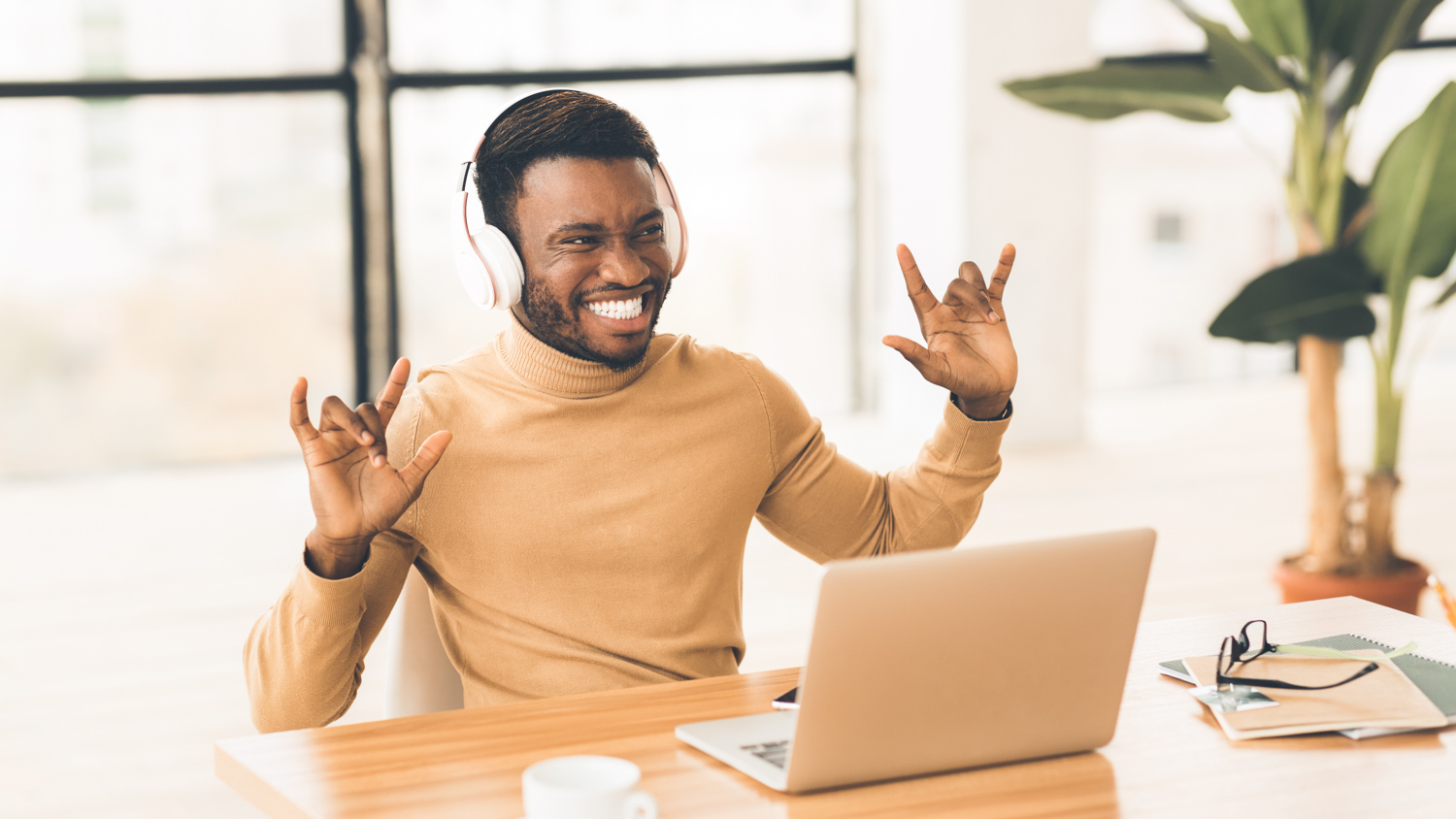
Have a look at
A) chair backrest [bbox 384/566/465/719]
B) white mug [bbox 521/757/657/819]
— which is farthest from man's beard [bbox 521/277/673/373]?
white mug [bbox 521/757/657/819]

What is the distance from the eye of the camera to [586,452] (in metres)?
1.54

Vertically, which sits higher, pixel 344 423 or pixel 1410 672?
pixel 344 423

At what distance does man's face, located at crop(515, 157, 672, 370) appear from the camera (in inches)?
60.7

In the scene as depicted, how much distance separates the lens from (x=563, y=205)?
1542mm

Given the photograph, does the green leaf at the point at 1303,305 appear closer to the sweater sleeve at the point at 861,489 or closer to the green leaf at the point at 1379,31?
the green leaf at the point at 1379,31

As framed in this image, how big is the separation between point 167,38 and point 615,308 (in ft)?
13.2

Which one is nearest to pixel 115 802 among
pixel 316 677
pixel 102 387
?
pixel 316 677

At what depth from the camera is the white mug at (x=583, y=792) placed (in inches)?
38.6

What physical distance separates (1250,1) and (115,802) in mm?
2580

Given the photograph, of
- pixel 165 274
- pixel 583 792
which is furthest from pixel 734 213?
pixel 583 792

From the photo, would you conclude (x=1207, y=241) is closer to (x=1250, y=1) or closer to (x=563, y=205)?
(x=1250, y=1)

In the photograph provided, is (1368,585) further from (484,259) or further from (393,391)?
(393,391)

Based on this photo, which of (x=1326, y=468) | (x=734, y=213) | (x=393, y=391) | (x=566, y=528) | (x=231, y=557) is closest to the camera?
(x=393, y=391)

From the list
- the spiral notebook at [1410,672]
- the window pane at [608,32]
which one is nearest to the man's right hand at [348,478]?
the spiral notebook at [1410,672]
